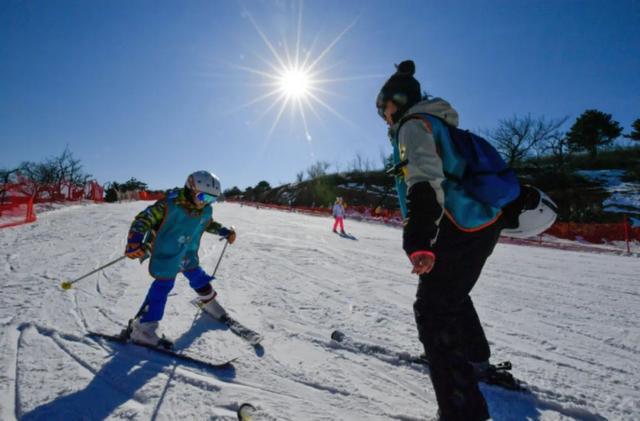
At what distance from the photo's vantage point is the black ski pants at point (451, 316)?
1.51 m

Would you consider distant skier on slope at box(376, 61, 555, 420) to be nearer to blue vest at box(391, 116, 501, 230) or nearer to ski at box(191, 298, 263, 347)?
blue vest at box(391, 116, 501, 230)

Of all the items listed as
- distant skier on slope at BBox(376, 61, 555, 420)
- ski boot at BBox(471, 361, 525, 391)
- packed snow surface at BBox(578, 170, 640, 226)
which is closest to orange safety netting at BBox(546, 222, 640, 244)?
packed snow surface at BBox(578, 170, 640, 226)

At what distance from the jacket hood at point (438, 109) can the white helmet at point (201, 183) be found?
223 cm

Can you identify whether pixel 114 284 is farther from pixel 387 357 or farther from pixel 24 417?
pixel 387 357

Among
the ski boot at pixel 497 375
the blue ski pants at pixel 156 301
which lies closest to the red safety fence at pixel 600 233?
the ski boot at pixel 497 375

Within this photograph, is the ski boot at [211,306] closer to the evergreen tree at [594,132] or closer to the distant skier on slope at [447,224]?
the distant skier on slope at [447,224]

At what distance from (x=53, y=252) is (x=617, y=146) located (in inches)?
1888

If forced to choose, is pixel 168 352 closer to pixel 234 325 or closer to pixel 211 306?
pixel 234 325

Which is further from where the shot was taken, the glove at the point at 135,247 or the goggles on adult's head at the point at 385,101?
the glove at the point at 135,247

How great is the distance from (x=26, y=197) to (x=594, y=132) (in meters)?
47.4

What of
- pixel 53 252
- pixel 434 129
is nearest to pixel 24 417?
pixel 434 129

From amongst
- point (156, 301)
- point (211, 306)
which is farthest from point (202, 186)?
point (211, 306)

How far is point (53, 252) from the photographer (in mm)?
6309

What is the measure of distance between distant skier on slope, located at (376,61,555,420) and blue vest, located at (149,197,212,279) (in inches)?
91.1
